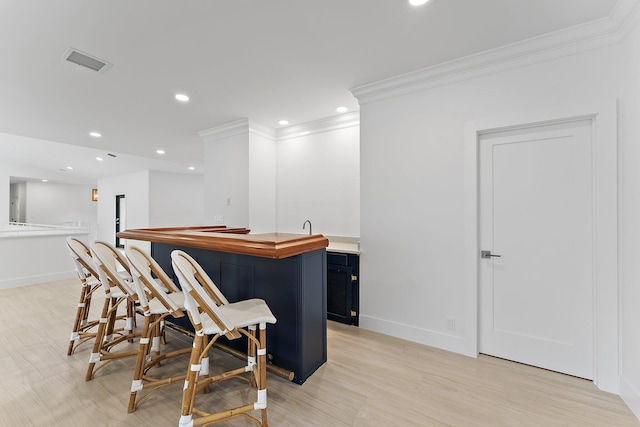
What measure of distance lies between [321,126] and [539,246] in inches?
120

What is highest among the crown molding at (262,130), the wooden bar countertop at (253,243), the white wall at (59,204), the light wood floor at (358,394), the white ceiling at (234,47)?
the white ceiling at (234,47)

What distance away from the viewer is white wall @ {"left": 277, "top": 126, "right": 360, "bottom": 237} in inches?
152

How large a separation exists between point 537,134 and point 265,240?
2393mm

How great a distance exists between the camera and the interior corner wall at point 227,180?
4.14 metres

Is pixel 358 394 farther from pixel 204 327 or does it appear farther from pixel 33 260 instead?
pixel 33 260

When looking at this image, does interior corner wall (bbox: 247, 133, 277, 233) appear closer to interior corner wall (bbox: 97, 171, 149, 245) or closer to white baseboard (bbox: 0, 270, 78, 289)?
white baseboard (bbox: 0, 270, 78, 289)

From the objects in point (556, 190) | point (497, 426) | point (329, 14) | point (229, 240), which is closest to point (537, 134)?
point (556, 190)

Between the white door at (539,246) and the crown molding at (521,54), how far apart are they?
1.85 ft

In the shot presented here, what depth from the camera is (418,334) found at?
8.85ft

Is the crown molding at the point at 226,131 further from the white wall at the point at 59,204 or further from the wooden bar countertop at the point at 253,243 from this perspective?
the white wall at the point at 59,204

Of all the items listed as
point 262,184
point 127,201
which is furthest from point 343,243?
point 127,201

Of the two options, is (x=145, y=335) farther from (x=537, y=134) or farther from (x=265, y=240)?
(x=537, y=134)

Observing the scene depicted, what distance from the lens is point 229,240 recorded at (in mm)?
1878

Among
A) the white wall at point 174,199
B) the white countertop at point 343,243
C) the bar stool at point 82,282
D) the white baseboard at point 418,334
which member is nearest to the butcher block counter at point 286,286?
the bar stool at point 82,282
